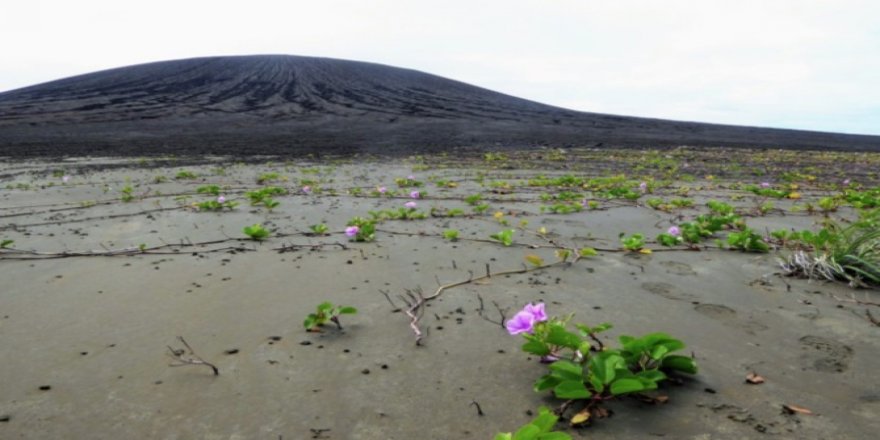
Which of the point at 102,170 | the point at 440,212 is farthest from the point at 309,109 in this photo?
the point at 440,212

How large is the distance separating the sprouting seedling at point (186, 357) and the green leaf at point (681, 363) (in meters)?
1.28

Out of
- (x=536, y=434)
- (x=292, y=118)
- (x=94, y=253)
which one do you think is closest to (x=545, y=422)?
(x=536, y=434)

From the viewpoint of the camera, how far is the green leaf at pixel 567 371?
1.39 metres

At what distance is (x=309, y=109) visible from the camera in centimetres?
2550

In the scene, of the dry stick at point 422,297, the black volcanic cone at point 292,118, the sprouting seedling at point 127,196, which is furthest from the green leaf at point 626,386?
the black volcanic cone at point 292,118

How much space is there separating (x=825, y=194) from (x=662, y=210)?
2.85m

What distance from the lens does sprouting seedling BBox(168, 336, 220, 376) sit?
1.60m

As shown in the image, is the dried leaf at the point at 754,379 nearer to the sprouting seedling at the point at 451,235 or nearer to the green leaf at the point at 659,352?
the green leaf at the point at 659,352

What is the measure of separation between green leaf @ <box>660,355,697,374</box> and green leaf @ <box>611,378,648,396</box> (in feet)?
0.69

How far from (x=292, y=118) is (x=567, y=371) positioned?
2278 cm

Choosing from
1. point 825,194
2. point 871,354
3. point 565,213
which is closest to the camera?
point 871,354

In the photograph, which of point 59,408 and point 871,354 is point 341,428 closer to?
point 59,408

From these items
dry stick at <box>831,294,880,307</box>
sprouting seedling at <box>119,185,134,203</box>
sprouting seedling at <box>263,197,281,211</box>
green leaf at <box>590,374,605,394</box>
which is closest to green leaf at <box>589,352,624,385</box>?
green leaf at <box>590,374,605,394</box>

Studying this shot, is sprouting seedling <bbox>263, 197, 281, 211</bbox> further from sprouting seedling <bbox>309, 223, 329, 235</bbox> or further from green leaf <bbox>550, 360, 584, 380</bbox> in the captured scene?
green leaf <bbox>550, 360, 584, 380</bbox>
